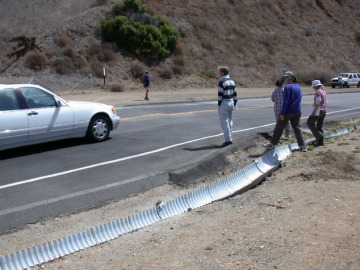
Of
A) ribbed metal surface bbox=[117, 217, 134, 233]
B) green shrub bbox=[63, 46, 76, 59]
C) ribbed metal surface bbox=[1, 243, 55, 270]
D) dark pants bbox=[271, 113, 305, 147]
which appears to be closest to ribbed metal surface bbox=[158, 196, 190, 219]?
ribbed metal surface bbox=[117, 217, 134, 233]

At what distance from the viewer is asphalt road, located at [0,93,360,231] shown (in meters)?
6.17

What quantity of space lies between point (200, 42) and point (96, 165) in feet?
121

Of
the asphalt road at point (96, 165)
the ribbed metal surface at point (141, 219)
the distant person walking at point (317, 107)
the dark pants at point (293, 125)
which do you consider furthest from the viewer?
the distant person walking at point (317, 107)

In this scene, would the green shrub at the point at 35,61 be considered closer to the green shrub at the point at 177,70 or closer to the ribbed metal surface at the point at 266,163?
the green shrub at the point at 177,70

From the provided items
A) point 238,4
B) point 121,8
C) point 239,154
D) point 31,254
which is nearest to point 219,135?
point 239,154

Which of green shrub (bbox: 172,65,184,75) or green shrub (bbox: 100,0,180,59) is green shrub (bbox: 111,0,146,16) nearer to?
green shrub (bbox: 100,0,180,59)

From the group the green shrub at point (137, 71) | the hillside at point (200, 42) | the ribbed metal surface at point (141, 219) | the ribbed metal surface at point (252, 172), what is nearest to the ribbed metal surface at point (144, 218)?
the ribbed metal surface at point (141, 219)

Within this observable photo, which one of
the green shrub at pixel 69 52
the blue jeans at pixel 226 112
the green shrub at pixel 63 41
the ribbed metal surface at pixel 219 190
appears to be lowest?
the ribbed metal surface at pixel 219 190

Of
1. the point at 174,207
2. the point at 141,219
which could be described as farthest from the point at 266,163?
the point at 141,219

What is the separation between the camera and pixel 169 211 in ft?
19.8

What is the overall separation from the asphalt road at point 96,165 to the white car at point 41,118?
1.12 ft

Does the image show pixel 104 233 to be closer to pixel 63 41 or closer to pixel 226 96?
pixel 226 96

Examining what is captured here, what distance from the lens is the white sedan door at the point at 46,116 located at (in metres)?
8.86

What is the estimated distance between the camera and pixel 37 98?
9.08 metres
